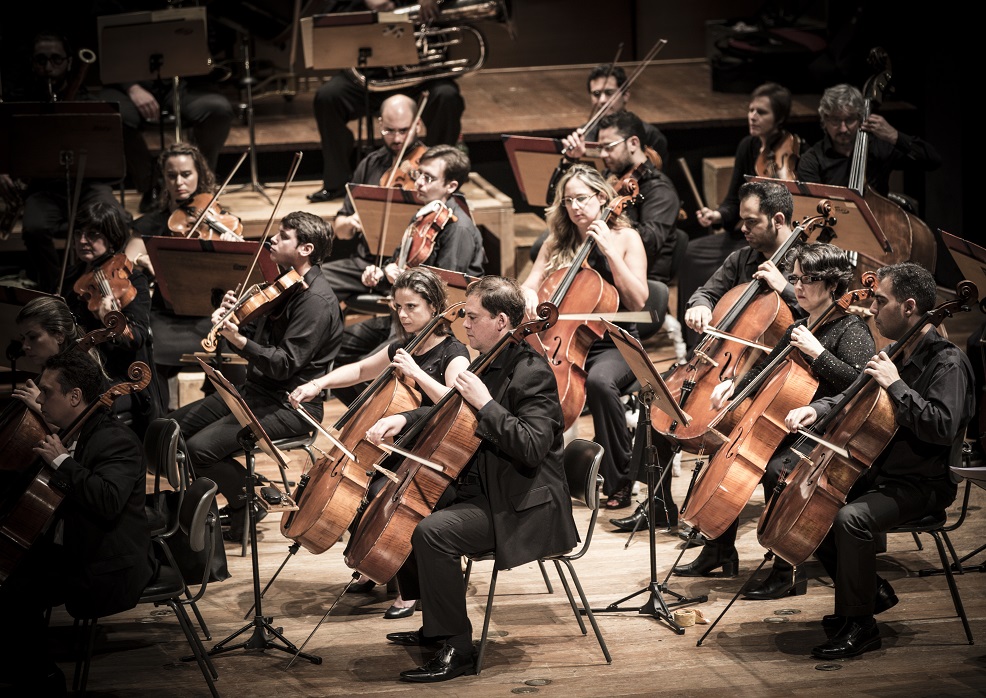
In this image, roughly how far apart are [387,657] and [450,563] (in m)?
0.44

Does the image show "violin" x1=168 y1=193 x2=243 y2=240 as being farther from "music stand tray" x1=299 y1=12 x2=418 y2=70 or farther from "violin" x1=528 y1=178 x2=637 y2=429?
"violin" x1=528 y1=178 x2=637 y2=429

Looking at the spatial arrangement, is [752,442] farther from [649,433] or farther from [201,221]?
[201,221]

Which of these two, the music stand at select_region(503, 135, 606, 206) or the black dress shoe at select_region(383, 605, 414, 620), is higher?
the music stand at select_region(503, 135, 606, 206)

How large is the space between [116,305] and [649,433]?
223cm

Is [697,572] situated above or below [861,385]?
below

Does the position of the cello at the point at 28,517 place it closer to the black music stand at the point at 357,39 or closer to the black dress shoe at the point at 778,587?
the black dress shoe at the point at 778,587

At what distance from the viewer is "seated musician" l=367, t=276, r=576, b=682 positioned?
3.62 metres

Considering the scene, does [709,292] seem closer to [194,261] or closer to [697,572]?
[697,572]

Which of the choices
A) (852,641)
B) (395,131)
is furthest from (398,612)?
(395,131)

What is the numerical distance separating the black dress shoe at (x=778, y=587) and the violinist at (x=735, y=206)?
1.87 m

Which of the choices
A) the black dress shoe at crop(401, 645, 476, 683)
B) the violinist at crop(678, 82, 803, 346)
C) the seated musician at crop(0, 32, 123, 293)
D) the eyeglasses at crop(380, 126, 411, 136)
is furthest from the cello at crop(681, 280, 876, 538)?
the seated musician at crop(0, 32, 123, 293)

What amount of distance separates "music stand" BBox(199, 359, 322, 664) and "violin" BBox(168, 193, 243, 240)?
180 cm

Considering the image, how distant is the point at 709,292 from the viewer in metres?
4.85


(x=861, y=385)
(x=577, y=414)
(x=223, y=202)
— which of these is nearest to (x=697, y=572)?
(x=577, y=414)
